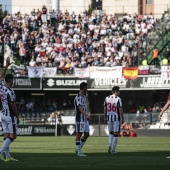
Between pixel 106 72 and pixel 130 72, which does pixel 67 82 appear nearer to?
pixel 106 72

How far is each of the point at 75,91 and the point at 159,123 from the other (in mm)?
12035

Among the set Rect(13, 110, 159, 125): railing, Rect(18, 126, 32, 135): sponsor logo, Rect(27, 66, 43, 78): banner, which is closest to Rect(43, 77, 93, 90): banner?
Rect(27, 66, 43, 78): banner

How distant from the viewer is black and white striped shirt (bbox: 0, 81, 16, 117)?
18.9m

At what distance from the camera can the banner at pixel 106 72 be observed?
51.7 m

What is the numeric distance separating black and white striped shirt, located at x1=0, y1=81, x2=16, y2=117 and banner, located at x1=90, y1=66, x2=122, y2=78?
32.6 m

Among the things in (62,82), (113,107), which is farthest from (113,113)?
(62,82)

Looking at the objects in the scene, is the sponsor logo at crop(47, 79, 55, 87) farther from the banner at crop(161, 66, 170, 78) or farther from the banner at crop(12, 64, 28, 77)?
the banner at crop(161, 66, 170, 78)

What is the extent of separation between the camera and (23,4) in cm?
8256

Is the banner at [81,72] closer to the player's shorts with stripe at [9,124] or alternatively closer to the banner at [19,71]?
the banner at [19,71]

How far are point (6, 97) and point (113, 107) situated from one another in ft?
21.1

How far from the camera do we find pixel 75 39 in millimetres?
55156

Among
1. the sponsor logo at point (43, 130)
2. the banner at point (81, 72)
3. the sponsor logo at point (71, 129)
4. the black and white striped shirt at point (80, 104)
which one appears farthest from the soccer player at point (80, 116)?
the banner at point (81, 72)

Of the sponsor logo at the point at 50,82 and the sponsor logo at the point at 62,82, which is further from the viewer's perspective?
the sponsor logo at the point at 62,82

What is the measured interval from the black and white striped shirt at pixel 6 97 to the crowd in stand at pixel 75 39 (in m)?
33.1
